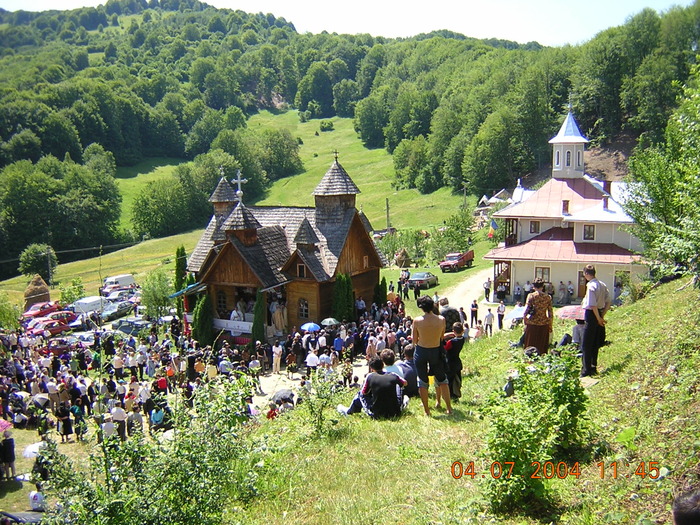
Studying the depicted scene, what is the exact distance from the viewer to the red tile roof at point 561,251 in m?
35.6

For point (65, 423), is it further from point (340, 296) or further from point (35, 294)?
point (35, 294)

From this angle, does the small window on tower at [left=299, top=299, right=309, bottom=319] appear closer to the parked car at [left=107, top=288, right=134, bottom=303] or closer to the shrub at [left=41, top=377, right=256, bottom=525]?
the parked car at [left=107, top=288, right=134, bottom=303]

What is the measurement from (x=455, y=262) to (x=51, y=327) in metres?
29.7

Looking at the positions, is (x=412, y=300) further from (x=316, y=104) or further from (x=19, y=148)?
(x=316, y=104)

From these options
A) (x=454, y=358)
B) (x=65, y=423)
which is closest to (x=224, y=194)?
(x=65, y=423)

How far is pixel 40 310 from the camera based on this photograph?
43062 millimetres

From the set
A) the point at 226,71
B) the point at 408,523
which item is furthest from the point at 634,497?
the point at 226,71

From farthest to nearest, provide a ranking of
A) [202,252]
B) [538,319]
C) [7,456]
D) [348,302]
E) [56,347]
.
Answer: [202,252] < [348,302] < [56,347] < [7,456] < [538,319]

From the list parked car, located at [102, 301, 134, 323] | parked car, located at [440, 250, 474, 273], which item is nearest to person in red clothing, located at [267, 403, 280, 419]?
parked car, located at [102, 301, 134, 323]

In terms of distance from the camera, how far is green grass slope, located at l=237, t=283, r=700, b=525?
6.47m

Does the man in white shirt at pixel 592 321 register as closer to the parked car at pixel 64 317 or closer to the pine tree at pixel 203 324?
the pine tree at pixel 203 324

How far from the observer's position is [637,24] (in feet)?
260

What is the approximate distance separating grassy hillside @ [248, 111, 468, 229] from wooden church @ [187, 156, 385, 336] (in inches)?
1060

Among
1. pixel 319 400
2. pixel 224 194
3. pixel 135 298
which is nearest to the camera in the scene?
pixel 319 400
